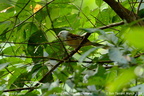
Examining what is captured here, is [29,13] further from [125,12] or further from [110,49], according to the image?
[110,49]

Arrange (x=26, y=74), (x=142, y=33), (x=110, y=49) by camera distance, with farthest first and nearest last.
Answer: (x=26, y=74), (x=110, y=49), (x=142, y=33)

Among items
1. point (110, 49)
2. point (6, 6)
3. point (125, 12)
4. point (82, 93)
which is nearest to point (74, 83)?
point (82, 93)

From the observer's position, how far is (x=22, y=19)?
1495mm

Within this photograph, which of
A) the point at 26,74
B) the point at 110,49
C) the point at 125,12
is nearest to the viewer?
the point at 110,49

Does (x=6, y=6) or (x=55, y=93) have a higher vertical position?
(x=6, y=6)

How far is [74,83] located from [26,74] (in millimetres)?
575

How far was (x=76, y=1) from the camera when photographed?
1.51 m

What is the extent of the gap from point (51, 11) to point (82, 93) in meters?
0.85

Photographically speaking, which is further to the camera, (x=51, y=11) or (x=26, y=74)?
(x=51, y=11)

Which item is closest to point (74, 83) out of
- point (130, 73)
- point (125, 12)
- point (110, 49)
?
point (110, 49)

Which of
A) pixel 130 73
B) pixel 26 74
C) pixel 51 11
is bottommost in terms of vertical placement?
pixel 26 74

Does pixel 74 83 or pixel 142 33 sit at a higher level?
pixel 142 33

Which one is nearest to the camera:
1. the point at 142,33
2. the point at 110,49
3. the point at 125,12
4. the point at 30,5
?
the point at 142,33

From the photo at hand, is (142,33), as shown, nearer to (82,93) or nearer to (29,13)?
(82,93)
